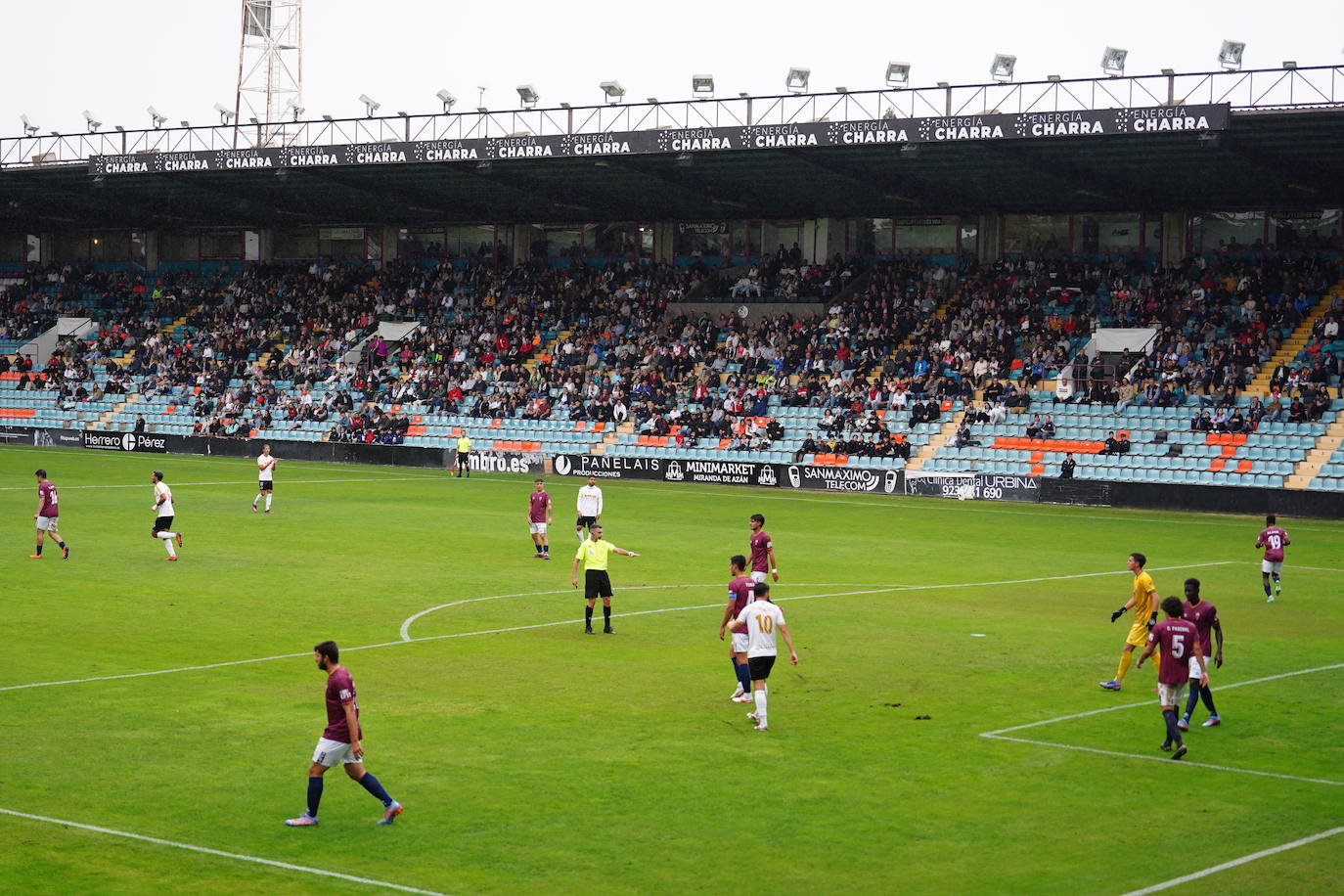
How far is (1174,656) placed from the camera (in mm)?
15984

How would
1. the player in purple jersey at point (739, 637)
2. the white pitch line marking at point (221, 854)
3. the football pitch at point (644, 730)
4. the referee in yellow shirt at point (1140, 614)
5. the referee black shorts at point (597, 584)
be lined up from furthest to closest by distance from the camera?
the referee black shorts at point (597, 584), the referee in yellow shirt at point (1140, 614), the player in purple jersey at point (739, 637), the football pitch at point (644, 730), the white pitch line marking at point (221, 854)

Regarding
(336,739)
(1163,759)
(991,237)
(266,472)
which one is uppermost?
(991,237)

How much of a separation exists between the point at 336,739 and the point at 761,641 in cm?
567

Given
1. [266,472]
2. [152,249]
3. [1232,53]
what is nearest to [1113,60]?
[1232,53]

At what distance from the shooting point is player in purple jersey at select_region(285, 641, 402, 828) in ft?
43.1

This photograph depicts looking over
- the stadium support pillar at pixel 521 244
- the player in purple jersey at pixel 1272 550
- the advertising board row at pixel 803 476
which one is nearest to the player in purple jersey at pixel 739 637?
the player in purple jersey at pixel 1272 550

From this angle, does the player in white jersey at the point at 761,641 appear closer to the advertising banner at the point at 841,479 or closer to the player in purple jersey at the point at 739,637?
the player in purple jersey at the point at 739,637

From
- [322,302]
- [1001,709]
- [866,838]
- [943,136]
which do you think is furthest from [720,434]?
[866,838]

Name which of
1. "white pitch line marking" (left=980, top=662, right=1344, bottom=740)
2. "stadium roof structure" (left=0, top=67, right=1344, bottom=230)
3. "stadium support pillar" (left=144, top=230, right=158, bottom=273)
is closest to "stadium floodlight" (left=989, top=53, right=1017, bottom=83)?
"stadium roof structure" (left=0, top=67, right=1344, bottom=230)

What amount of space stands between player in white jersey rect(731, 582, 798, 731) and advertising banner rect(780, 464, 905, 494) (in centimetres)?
3604

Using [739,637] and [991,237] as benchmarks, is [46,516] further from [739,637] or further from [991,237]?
[991,237]

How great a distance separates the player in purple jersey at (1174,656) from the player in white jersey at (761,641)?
3946 mm

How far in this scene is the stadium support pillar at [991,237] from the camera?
65562 mm

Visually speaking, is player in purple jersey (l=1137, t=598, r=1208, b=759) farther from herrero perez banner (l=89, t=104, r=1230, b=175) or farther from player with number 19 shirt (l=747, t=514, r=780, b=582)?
herrero perez banner (l=89, t=104, r=1230, b=175)
